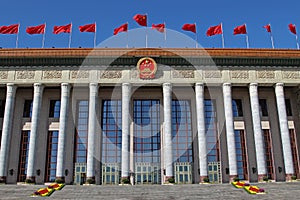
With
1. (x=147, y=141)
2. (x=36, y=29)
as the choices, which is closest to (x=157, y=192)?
(x=147, y=141)

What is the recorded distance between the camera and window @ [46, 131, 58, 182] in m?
36.9

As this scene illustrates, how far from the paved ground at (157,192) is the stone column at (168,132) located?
19.0ft

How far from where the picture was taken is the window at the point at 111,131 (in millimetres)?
37750

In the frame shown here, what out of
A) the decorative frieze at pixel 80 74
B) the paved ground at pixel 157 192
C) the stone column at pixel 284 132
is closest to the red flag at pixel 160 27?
the decorative frieze at pixel 80 74

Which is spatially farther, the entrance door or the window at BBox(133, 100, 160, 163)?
the window at BBox(133, 100, 160, 163)

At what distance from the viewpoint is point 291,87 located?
40.1m

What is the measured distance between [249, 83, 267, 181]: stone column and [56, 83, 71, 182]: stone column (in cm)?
1944

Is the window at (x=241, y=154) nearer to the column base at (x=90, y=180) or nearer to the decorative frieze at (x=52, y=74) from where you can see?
the column base at (x=90, y=180)

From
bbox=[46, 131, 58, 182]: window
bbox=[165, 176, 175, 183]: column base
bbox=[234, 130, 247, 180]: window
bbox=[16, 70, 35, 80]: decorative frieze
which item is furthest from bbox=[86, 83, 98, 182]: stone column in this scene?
bbox=[234, 130, 247, 180]: window

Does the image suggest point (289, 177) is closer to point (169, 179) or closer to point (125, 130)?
point (169, 179)

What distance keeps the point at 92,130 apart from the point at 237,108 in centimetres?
1675

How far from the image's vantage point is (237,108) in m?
40.0

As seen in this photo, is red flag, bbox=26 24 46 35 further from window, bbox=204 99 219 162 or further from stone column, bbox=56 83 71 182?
window, bbox=204 99 219 162

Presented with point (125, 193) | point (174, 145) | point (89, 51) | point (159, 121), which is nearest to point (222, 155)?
point (174, 145)
